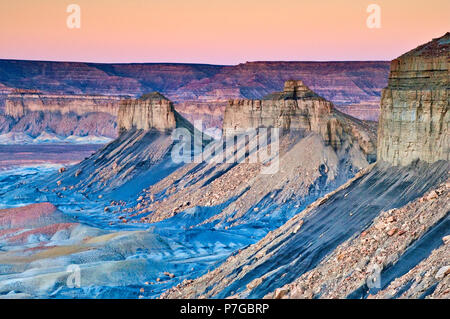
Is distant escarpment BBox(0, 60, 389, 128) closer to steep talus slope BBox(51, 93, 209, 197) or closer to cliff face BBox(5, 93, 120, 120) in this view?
cliff face BBox(5, 93, 120, 120)

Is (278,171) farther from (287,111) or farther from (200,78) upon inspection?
(200,78)

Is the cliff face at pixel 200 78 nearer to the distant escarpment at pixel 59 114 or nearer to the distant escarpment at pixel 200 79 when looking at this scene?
the distant escarpment at pixel 200 79

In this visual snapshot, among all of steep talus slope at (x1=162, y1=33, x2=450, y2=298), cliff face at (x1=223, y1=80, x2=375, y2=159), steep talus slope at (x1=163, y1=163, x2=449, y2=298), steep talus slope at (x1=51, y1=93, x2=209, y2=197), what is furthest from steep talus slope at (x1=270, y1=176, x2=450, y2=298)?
steep talus slope at (x1=51, y1=93, x2=209, y2=197)

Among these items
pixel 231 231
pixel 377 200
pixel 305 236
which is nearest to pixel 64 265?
pixel 231 231

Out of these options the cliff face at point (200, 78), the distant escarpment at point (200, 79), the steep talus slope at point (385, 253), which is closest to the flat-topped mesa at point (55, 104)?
the distant escarpment at point (200, 79)

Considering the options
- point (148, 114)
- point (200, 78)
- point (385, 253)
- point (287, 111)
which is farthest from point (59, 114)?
point (385, 253)
